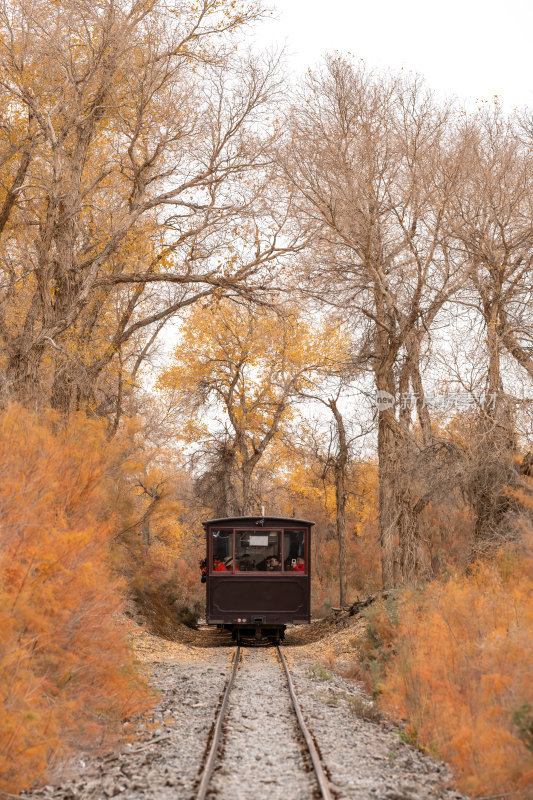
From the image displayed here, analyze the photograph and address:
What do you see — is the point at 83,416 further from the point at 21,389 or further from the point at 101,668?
the point at 101,668

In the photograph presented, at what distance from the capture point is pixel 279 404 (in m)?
29.6

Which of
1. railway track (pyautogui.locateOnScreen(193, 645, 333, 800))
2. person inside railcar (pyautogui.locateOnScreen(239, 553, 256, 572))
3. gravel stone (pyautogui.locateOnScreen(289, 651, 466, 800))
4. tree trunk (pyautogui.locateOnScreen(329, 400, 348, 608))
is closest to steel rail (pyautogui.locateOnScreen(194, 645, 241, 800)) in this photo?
railway track (pyautogui.locateOnScreen(193, 645, 333, 800))

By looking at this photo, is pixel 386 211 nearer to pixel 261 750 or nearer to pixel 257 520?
pixel 257 520

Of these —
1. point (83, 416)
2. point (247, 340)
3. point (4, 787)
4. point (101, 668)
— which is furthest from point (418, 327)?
point (4, 787)

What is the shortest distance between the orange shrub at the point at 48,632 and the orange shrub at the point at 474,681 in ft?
10.5

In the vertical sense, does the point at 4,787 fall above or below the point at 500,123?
below

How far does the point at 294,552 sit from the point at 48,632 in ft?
41.6

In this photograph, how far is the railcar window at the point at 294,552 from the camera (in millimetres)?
19078

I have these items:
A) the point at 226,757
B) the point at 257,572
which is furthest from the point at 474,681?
the point at 257,572

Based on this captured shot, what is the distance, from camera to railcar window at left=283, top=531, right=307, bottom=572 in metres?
19.1

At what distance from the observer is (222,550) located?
1905 cm

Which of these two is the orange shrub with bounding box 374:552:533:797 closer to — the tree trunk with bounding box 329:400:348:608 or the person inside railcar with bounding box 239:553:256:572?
the person inside railcar with bounding box 239:553:256:572

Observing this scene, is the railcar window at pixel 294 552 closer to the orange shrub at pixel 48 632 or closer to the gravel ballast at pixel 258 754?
the gravel ballast at pixel 258 754

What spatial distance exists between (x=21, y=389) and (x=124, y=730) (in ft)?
27.5
